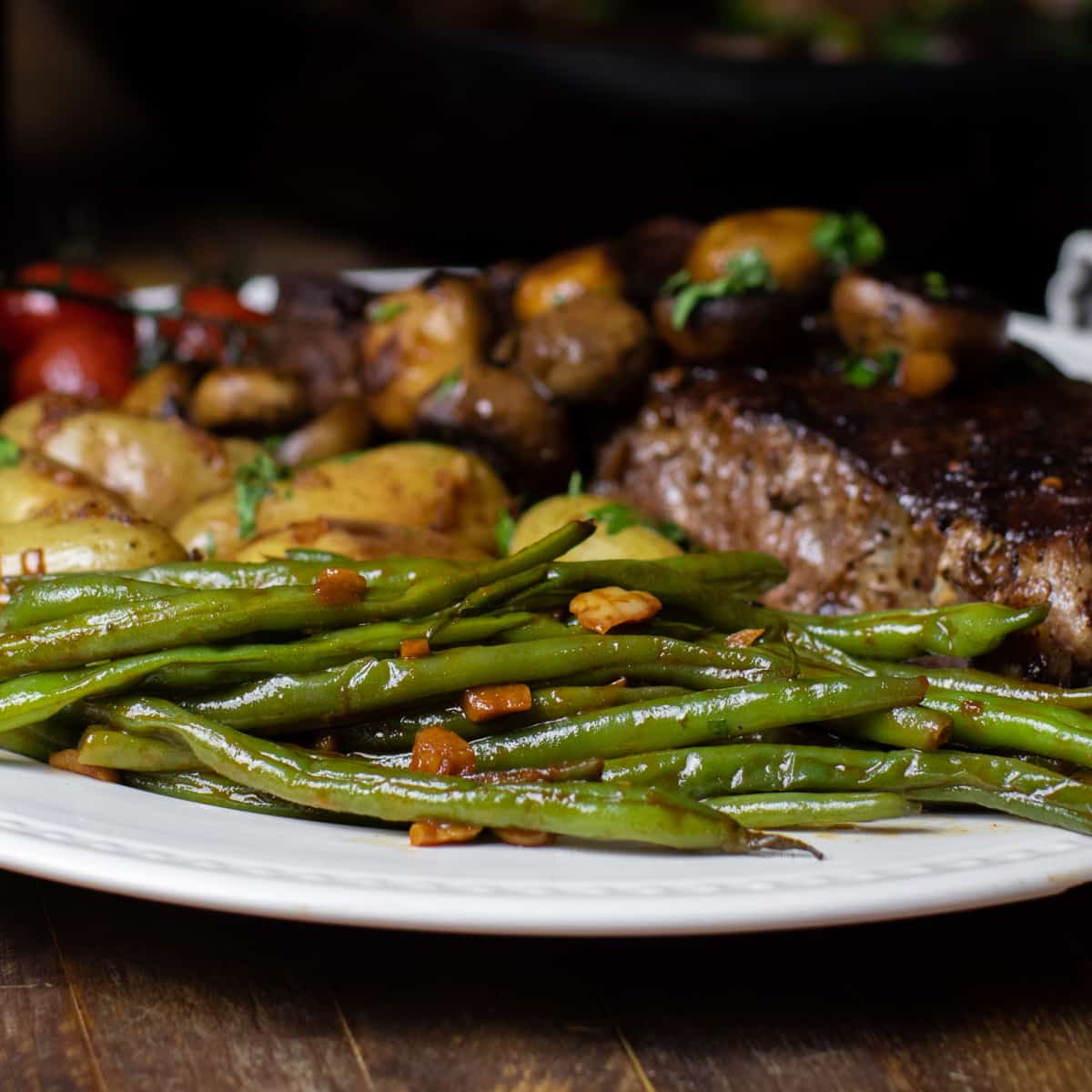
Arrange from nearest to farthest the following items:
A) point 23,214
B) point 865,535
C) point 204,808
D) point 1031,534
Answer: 1. point 204,808
2. point 1031,534
3. point 865,535
4. point 23,214

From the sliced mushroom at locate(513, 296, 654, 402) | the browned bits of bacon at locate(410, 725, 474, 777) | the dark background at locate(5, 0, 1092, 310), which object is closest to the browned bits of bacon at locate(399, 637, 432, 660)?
the browned bits of bacon at locate(410, 725, 474, 777)

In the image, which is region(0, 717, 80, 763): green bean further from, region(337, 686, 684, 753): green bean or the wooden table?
region(337, 686, 684, 753): green bean

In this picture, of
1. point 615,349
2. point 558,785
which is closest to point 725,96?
point 615,349

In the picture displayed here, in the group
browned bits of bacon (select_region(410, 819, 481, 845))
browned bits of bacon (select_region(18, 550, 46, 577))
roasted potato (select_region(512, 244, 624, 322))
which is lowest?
browned bits of bacon (select_region(410, 819, 481, 845))

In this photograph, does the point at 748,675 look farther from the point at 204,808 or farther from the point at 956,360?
the point at 956,360

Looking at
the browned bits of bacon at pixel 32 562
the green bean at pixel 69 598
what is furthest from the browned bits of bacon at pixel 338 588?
the browned bits of bacon at pixel 32 562
